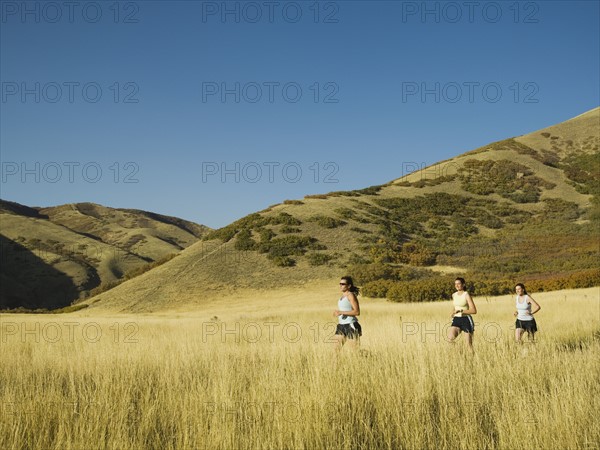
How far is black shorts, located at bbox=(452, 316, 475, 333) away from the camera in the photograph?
370 inches

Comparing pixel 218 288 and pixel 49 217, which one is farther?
pixel 49 217

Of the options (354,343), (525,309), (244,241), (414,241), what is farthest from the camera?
(414,241)

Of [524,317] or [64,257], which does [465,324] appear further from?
[64,257]

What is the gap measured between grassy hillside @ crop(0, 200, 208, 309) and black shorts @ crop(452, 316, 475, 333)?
3912cm

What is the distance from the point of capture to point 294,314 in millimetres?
22094

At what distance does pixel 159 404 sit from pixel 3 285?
6743 cm

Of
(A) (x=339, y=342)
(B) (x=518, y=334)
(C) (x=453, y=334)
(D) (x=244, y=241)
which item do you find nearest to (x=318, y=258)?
(D) (x=244, y=241)

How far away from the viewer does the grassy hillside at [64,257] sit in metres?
63.9

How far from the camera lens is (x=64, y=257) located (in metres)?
78.9

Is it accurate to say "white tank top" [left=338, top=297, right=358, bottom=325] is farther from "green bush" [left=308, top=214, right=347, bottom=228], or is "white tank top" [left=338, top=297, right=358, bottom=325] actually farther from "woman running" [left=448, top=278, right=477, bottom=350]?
"green bush" [left=308, top=214, right=347, bottom=228]

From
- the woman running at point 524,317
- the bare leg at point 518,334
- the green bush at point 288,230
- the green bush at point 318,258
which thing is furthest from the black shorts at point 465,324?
the green bush at point 288,230

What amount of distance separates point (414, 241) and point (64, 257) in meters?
61.7

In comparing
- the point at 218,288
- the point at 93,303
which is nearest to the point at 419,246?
the point at 218,288

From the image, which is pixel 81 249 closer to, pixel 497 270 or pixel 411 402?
pixel 497 270
